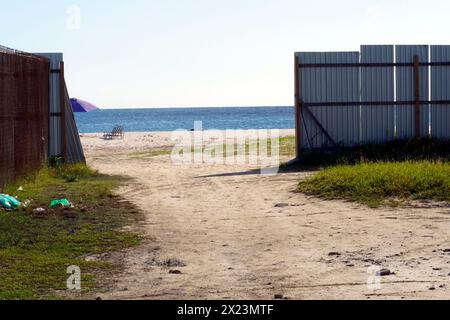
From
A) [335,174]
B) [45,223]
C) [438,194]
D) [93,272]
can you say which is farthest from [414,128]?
[93,272]

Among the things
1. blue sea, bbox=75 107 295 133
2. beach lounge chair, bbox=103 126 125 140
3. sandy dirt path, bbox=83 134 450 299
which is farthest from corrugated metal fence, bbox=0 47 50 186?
blue sea, bbox=75 107 295 133

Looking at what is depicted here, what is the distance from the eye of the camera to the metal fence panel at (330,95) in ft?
68.0

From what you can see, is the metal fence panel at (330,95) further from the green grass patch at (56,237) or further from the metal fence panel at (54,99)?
the green grass patch at (56,237)

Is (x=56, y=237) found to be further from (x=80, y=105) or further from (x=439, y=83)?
(x=80, y=105)

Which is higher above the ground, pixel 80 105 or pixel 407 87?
pixel 80 105

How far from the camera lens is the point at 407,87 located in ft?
68.9

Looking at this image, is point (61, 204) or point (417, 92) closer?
point (61, 204)

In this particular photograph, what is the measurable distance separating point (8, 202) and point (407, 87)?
11788 millimetres

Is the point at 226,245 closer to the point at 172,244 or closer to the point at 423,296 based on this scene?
the point at 172,244

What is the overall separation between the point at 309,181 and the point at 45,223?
560cm

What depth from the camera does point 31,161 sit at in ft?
56.8

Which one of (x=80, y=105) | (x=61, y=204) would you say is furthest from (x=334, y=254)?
(x=80, y=105)

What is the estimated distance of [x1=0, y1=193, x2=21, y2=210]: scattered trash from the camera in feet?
41.8

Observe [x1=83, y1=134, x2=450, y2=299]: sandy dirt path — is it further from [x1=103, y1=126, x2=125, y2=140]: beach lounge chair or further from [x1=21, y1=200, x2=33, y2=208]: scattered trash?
[x1=103, y1=126, x2=125, y2=140]: beach lounge chair
